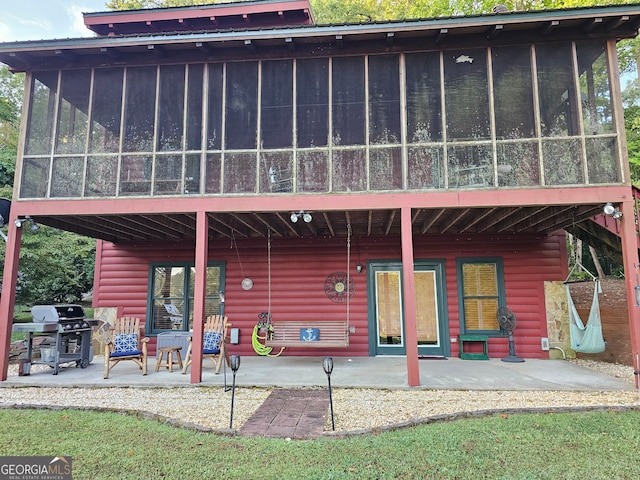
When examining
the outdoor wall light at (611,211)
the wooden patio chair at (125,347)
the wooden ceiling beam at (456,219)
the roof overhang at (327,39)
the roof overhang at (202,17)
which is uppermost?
the roof overhang at (202,17)

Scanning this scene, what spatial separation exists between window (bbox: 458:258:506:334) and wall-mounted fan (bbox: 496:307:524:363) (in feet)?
1.03

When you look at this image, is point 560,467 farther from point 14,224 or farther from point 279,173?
point 14,224

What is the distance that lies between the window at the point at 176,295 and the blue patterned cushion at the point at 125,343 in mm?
2192

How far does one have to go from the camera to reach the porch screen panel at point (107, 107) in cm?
648

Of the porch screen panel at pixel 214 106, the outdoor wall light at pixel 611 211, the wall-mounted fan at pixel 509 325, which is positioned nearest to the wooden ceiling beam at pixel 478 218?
the outdoor wall light at pixel 611 211

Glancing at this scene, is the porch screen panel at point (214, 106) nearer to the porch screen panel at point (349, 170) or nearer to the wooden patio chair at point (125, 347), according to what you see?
the porch screen panel at point (349, 170)

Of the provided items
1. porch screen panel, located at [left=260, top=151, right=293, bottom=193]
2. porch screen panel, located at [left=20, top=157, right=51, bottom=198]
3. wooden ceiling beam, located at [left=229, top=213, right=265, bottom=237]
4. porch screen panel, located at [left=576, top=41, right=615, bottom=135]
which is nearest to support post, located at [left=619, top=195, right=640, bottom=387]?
porch screen panel, located at [left=576, top=41, right=615, bottom=135]

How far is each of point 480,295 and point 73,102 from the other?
8.60 meters

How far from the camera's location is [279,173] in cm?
627

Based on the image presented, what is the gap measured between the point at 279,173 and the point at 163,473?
14.6 feet

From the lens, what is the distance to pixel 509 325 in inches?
303

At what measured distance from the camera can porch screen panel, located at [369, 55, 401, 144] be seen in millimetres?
6145

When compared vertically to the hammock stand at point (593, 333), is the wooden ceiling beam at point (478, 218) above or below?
above

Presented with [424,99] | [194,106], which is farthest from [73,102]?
[424,99]
